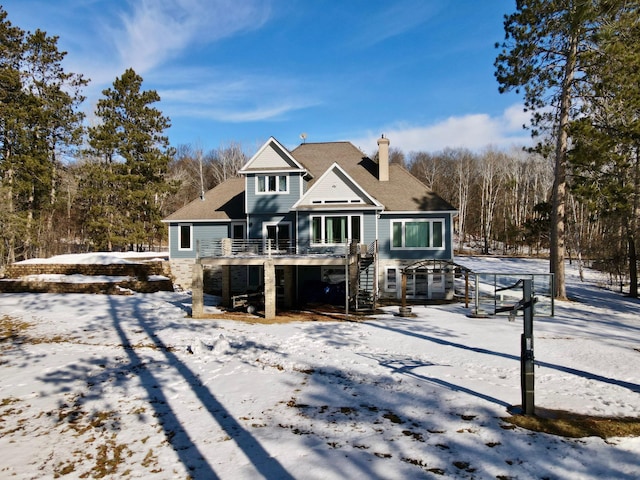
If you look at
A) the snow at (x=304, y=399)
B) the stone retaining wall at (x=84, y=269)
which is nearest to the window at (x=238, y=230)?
the stone retaining wall at (x=84, y=269)

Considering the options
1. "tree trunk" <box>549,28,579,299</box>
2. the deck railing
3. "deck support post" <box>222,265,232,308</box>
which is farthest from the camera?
the deck railing

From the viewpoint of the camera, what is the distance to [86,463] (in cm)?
557

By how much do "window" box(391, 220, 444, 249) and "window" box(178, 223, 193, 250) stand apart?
11.9 metres

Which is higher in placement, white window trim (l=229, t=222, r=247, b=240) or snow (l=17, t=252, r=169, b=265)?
white window trim (l=229, t=222, r=247, b=240)

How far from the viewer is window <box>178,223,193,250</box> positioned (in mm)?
24141

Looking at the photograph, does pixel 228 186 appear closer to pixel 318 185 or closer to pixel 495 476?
pixel 318 185

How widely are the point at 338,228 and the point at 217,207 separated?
7.84 m

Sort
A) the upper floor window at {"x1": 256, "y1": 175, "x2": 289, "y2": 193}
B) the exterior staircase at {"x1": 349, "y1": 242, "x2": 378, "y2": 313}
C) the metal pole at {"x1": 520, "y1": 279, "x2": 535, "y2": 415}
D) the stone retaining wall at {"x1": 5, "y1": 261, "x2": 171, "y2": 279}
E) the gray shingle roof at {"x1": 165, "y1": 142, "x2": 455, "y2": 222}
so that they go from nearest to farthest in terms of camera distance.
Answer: the metal pole at {"x1": 520, "y1": 279, "x2": 535, "y2": 415}, the exterior staircase at {"x1": 349, "y1": 242, "x2": 378, "y2": 313}, the upper floor window at {"x1": 256, "y1": 175, "x2": 289, "y2": 193}, the gray shingle roof at {"x1": 165, "y1": 142, "x2": 455, "y2": 222}, the stone retaining wall at {"x1": 5, "y1": 261, "x2": 171, "y2": 279}

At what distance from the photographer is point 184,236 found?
79.3 feet

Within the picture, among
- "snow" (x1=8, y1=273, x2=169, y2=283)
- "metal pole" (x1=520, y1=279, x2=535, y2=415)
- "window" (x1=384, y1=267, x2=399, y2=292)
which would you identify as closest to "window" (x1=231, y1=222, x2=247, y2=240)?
"snow" (x1=8, y1=273, x2=169, y2=283)

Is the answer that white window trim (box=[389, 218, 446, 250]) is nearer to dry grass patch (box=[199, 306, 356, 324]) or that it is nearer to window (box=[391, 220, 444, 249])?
window (box=[391, 220, 444, 249])

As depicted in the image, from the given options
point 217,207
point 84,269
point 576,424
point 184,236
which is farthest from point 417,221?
point 84,269

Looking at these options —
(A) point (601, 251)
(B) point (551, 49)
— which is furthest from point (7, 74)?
(A) point (601, 251)

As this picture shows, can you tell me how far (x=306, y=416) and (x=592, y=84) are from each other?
20.1 metres
